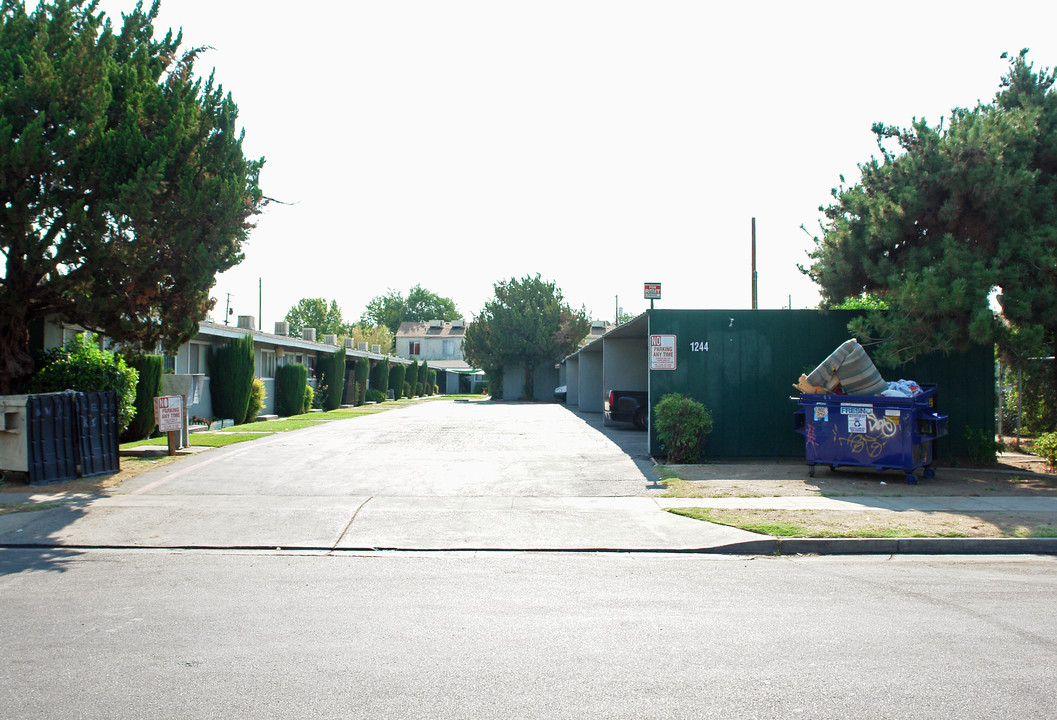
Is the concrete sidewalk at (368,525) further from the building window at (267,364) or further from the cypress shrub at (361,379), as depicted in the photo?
the cypress shrub at (361,379)

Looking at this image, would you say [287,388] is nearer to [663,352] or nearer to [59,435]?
[59,435]

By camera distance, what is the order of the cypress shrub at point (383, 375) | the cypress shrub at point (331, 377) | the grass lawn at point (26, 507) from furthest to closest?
the cypress shrub at point (383, 375) < the cypress shrub at point (331, 377) < the grass lawn at point (26, 507)

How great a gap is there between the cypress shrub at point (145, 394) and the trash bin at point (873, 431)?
14.1m

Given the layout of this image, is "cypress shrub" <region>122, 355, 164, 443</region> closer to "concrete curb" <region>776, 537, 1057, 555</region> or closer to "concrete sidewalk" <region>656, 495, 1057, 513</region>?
"concrete sidewalk" <region>656, 495, 1057, 513</region>

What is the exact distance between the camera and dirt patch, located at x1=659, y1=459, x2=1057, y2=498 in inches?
431

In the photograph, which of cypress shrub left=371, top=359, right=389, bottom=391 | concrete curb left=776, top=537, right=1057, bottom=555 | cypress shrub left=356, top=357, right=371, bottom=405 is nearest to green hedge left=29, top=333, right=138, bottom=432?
concrete curb left=776, top=537, right=1057, bottom=555

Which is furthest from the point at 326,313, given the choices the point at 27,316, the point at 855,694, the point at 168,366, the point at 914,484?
the point at 855,694

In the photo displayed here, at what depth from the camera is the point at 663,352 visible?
1439 cm

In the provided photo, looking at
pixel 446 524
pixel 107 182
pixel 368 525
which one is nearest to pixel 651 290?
pixel 446 524

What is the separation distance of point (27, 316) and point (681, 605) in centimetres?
1216

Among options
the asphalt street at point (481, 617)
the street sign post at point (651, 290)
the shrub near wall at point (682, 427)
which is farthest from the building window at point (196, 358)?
the shrub near wall at point (682, 427)

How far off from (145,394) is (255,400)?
6956mm

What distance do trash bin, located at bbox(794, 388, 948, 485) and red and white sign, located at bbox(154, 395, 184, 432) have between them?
1147 cm

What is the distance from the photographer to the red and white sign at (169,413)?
14336 mm
